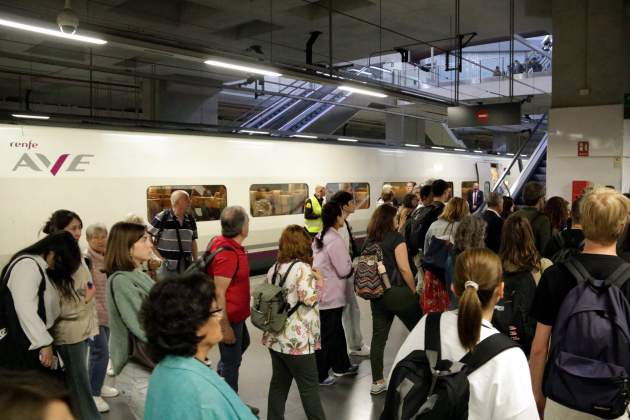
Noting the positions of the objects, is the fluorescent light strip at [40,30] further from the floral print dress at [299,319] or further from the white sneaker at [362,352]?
the white sneaker at [362,352]

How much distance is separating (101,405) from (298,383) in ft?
6.38

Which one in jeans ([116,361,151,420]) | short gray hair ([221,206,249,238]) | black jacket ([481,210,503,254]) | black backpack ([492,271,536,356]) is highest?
short gray hair ([221,206,249,238])

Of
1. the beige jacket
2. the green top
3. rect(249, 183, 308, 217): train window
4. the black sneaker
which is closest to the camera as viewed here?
the green top

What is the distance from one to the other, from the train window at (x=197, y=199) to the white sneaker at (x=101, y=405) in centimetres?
433

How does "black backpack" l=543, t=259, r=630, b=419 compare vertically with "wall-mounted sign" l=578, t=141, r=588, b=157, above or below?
below

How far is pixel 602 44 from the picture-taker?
8.63 meters

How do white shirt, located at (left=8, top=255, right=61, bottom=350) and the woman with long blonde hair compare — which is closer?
the woman with long blonde hair

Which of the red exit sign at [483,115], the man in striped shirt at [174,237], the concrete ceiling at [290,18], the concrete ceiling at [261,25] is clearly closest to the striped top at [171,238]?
the man in striped shirt at [174,237]

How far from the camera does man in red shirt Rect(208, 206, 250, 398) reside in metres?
4.11

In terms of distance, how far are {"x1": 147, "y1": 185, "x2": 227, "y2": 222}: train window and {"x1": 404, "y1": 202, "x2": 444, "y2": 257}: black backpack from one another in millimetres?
4266

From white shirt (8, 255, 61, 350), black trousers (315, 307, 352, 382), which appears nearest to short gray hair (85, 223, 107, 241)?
white shirt (8, 255, 61, 350)

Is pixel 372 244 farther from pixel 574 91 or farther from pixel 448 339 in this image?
pixel 574 91

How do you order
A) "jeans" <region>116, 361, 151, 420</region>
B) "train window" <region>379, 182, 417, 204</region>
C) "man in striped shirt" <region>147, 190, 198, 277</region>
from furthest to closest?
"train window" <region>379, 182, 417, 204</region>
"man in striped shirt" <region>147, 190, 198, 277</region>
"jeans" <region>116, 361, 151, 420</region>

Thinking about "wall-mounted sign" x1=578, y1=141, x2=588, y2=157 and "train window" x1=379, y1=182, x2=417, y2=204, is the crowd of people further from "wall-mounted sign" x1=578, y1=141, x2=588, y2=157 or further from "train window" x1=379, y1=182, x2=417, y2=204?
"train window" x1=379, y1=182, x2=417, y2=204
